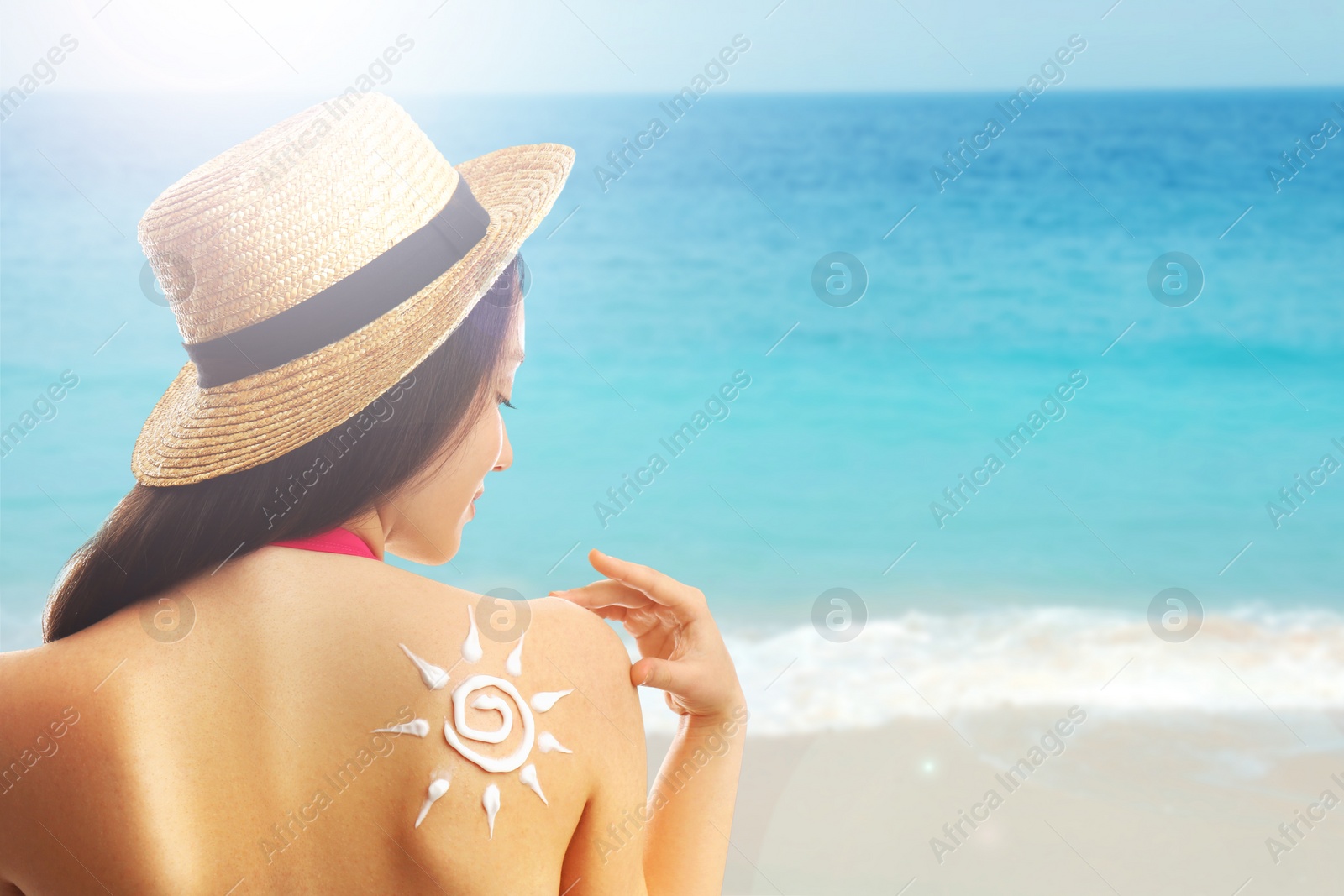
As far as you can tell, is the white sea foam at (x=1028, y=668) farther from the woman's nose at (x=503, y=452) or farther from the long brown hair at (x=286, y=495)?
the long brown hair at (x=286, y=495)

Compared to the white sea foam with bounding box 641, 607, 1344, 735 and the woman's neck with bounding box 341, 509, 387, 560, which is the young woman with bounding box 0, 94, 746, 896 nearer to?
the woman's neck with bounding box 341, 509, 387, 560

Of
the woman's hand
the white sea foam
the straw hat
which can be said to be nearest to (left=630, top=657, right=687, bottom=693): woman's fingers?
the woman's hand

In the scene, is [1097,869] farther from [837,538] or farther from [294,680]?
[837,538]

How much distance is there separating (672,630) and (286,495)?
51 centimetres

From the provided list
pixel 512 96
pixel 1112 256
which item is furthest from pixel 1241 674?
pixel 512 96

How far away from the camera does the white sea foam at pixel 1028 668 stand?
452cm

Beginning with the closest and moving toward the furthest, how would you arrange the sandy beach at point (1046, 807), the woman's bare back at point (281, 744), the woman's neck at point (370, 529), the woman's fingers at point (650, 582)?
the woman's bare back at point (281, 744) → the woman's neck at point (370, 529) → the woman's fingers at point (650, 582) → the sandy beach at point (1046, 807)

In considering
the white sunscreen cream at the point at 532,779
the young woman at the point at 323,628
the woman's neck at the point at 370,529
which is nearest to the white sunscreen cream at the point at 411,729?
the young woman at the point at 323,628

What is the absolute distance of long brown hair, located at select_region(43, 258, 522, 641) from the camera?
1.14 metres

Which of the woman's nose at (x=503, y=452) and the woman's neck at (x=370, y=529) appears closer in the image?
the woman's neck at (x=370, y=529)

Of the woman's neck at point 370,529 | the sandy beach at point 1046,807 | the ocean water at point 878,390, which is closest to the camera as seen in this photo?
the woman's neck at point 370,529

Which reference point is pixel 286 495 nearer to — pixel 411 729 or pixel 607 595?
pixel 411 729

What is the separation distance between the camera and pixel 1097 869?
354cm

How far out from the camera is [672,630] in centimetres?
139
